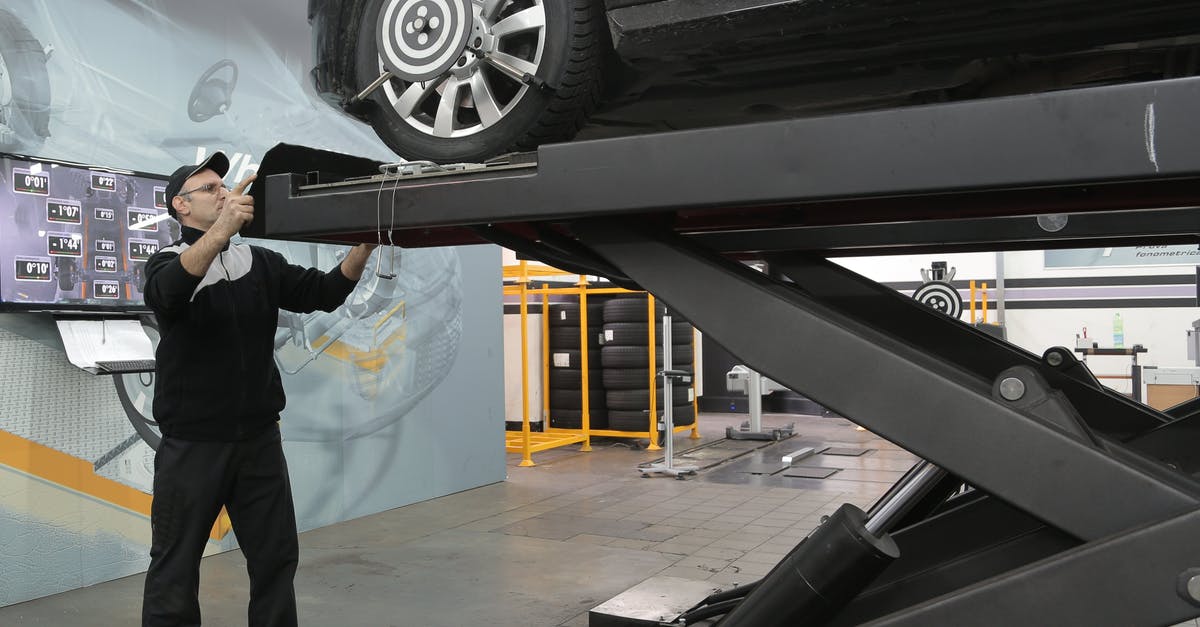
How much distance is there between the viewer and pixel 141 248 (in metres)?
4.23

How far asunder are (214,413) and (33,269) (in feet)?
6.41

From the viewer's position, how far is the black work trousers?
2.36 meters

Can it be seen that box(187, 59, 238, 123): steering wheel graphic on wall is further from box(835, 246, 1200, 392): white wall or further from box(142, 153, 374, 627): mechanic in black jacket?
box(835, 246, 1200, 392): white wall

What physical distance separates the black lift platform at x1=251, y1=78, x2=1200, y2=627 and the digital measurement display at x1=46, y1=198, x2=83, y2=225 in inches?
97.8

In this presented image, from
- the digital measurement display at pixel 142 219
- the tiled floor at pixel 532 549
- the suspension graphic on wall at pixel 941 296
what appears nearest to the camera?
the tiled floor at pixel 532 549

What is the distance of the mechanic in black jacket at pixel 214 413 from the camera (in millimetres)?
2363

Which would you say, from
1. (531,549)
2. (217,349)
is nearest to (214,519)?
Result: (217,349)

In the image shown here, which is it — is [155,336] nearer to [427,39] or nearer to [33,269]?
[33,269]

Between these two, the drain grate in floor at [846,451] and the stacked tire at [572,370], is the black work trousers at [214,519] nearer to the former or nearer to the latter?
the drain grate in floor at [846,451]

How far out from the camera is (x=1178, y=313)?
991cm

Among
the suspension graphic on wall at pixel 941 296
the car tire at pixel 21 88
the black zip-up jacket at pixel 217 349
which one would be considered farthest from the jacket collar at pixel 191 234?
the suspension graphic on wall at pixel 941 296

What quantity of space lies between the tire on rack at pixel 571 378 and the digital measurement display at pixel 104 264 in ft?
16.9

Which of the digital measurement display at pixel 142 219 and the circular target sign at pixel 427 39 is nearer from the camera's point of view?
the circular target sign at pixel 427 39

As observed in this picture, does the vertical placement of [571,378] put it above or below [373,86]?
below
